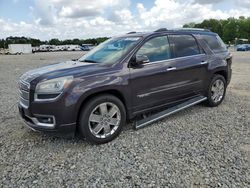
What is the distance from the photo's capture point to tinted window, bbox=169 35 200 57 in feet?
17.1

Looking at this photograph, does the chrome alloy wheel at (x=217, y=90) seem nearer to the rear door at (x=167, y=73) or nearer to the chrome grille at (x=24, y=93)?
the rear door at (x=167, y=73)

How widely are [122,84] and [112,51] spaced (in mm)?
916

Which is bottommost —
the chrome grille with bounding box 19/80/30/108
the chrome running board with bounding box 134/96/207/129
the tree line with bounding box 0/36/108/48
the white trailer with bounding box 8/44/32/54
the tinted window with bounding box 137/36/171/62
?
the chrome running board with bounding box 134/96/207/129

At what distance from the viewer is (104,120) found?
13.9ft

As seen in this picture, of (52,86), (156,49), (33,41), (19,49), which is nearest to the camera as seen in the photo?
(52,86)

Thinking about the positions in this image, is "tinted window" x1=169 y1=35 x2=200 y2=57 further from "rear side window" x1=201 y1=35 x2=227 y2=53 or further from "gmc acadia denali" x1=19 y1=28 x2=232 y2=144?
"rear side window" x1=201 y1=35 x2=227 y2=53

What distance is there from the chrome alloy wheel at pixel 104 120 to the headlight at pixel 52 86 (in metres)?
0.63

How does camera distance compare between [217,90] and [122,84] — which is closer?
[122,84]

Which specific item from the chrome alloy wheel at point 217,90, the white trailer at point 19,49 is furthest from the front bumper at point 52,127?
the white trailer at point 19,49

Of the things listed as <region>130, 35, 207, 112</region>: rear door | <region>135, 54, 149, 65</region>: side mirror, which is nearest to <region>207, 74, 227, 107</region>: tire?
<region>130, 35, 207, 112</region>: rear door

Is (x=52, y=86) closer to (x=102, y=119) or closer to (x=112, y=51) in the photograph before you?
(x=102, y=119)

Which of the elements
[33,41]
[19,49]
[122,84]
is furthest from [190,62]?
[33,41]

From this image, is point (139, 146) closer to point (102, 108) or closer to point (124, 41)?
point (102, 108)

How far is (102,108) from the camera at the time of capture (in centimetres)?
418
